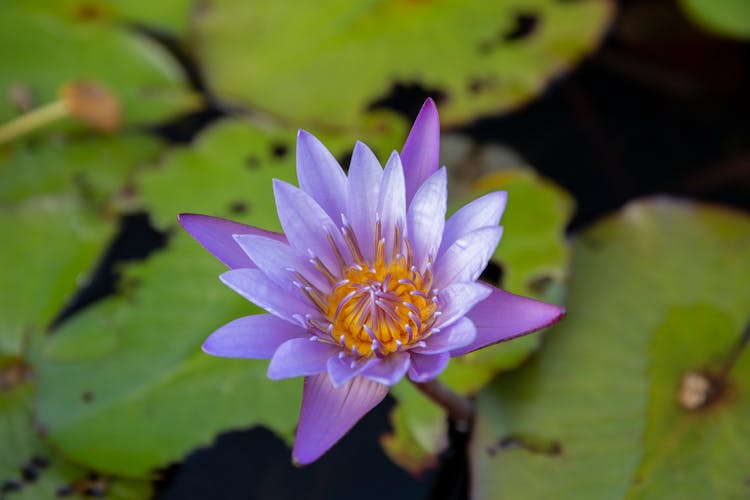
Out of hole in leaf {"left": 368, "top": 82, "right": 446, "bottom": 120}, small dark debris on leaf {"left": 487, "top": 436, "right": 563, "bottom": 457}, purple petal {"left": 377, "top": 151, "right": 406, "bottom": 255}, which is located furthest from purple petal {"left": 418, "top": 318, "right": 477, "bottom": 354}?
hole in leaf {"left": 368, "top": 82, "right": 446, "bottom": 120}

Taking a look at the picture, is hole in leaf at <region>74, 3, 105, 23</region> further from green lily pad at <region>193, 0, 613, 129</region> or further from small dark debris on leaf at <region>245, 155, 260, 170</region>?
small dark debris on leaf at <region>245, 155, 260, 170</region>

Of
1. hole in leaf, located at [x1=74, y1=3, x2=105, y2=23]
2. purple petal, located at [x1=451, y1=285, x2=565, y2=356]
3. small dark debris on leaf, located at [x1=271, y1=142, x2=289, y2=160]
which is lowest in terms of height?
small dark debris on leaf, located at [x1=271, y1=142, x2=289, y2=160]

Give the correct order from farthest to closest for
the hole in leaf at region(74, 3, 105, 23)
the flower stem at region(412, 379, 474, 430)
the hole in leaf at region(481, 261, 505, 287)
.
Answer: the hole in leaf at region(74, 3, 105, 23) < the hole in leaf at region(481, 261, 505, 287) < the flower stem at region(412, 379, 474, 430)

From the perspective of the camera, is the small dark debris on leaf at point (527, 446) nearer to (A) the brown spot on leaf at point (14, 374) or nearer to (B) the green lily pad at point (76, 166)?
(A) the brown spot on leaf at point (14, 374)

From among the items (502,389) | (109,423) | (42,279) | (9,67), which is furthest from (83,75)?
(502,389)

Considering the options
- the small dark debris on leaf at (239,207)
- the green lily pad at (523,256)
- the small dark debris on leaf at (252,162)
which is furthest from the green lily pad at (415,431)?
the small dark debris on leaf at (252,162)

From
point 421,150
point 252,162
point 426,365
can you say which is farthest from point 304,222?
point 252,162

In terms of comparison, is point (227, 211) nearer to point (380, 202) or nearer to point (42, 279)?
point (42, 279)
